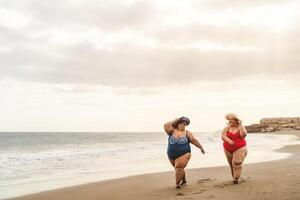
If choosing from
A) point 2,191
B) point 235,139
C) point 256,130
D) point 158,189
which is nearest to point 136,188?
point 158,189

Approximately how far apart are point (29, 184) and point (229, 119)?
5.93m

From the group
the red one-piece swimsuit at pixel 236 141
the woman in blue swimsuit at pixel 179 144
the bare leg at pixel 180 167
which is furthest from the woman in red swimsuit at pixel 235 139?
the bare leg at pixel 180 167

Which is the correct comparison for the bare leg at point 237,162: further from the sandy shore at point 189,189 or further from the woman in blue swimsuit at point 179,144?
the woman in blue swimsuit at point 179,144

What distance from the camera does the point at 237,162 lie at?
33.3 feet

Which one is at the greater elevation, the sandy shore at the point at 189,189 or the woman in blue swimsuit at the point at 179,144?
the woman in blue swimsuit at the point at 179,144

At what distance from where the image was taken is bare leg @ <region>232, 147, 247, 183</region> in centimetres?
1005

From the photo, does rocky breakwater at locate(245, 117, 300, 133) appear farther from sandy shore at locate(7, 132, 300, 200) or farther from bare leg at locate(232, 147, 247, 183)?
bare leg at locate(232, 147, 247, 183)

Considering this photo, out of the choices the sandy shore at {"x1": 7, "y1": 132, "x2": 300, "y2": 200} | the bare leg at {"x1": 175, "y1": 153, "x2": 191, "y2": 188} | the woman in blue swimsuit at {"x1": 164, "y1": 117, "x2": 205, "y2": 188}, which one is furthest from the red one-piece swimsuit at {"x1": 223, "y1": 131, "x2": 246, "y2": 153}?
the bare leg at {"x1": 175, "y1": 153, "x2": 191, "y2": 188}

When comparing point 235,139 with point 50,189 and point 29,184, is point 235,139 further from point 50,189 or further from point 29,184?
point 29,184

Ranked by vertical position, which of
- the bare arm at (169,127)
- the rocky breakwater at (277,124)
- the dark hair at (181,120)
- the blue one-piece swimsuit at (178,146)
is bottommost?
the blue one-piece swimsuit at (178,146)

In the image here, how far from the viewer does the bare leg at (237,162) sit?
396 inches

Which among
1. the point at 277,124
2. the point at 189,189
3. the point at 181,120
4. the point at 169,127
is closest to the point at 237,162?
the point at 189,189

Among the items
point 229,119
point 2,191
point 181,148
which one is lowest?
point 2,191

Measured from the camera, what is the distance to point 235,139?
10.4 m
